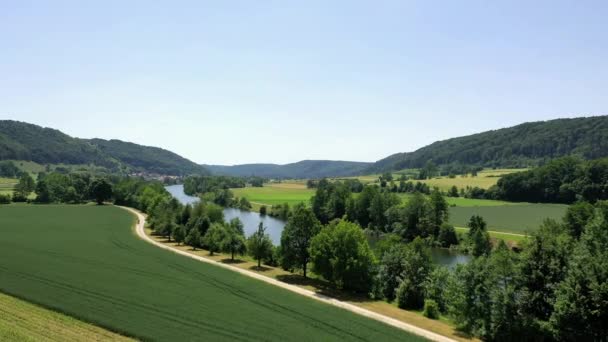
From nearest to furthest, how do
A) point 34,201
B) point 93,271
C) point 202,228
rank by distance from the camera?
1. point 93,271
2. point 202,228
3. point 34,201

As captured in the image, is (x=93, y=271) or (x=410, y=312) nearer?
(x=410, y=312)

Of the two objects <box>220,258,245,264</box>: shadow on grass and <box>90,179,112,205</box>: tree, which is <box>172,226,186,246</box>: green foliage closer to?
<box>220,258,245,264</box>: shadow on grass

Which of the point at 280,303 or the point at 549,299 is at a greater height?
the point at 549,299

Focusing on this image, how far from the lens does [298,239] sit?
43.9 metres

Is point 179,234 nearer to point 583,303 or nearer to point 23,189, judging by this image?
point 583,303

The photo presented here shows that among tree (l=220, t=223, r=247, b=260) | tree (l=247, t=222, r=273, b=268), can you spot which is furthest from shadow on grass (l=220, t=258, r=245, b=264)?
tree (l=247, t=222, r=273, b=268)

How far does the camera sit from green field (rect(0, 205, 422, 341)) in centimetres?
2580

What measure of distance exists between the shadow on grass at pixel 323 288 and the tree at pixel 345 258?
0.86 m

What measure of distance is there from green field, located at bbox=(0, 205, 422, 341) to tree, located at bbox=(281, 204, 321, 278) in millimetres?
5356

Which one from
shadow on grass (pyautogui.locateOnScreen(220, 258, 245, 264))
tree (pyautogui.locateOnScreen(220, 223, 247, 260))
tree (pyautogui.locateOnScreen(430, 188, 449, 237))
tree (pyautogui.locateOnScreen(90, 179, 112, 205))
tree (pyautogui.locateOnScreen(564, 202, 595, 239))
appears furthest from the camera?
tree (pyautogui.locateOnScreen(90, 179, 112, 205))

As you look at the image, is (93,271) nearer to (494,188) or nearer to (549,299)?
(549,299)

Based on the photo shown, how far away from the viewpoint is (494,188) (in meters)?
123

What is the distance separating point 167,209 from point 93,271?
113 ft

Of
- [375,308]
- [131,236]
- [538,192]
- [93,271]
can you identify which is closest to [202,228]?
[131,236]
